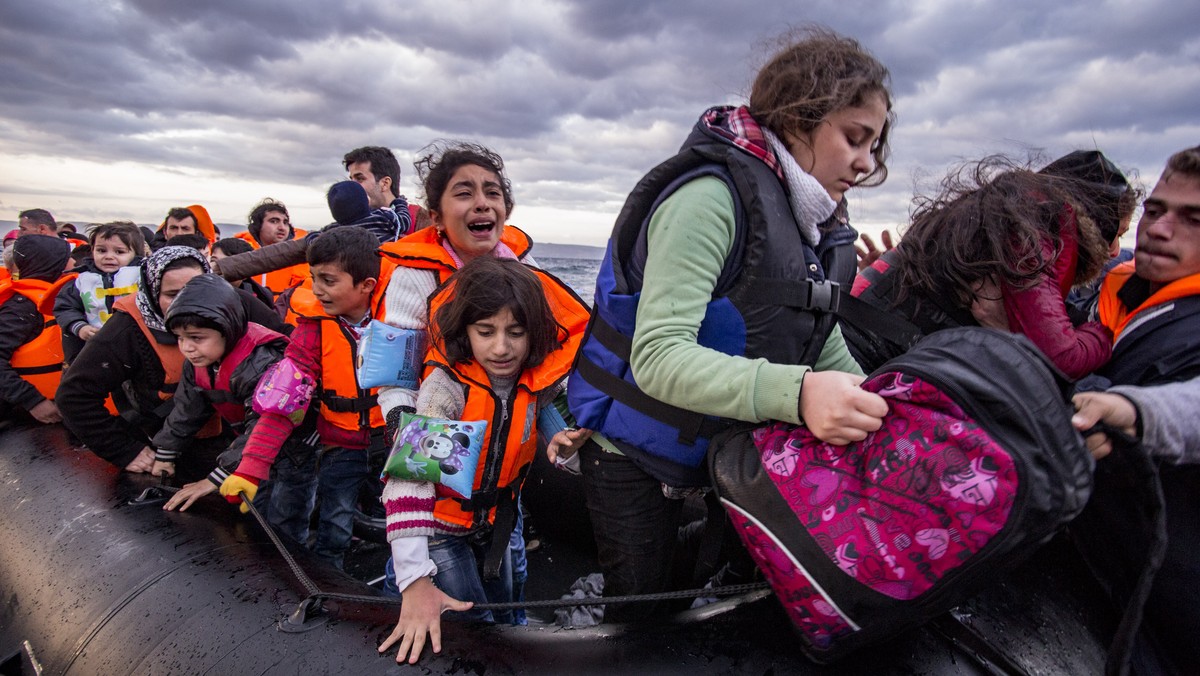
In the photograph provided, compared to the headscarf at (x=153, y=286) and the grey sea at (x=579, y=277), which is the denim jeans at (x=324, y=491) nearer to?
the headscarf at (x=153, y=286)

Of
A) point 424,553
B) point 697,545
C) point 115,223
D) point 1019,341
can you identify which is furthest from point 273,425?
point 115,223

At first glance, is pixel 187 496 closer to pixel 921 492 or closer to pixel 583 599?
pixel 583 599

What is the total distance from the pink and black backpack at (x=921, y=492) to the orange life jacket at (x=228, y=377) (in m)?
2.67

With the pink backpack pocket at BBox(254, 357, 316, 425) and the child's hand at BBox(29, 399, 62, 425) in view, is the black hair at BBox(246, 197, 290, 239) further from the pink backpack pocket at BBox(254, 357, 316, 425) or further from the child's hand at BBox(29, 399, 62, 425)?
the pink backpack pocket at BBox(254, 357, 316, 425)

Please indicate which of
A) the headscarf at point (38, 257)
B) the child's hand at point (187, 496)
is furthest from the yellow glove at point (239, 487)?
the headscarf at point (38, 257)

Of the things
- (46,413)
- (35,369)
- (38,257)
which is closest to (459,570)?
(46,413)

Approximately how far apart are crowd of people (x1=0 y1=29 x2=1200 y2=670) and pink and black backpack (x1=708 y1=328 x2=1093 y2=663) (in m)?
0.08

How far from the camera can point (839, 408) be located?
1177mm

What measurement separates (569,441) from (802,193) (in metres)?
0.95

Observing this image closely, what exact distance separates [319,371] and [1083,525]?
304 cm

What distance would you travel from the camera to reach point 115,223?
568 centimetres

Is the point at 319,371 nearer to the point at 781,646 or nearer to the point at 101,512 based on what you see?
the point at 101,512

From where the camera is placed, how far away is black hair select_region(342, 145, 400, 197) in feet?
18.7

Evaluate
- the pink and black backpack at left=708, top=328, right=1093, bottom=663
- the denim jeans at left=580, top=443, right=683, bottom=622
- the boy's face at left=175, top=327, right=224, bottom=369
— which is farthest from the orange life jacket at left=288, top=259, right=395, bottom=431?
the pink and black backpack at left=708, top=328, right=1093, bottom=663
